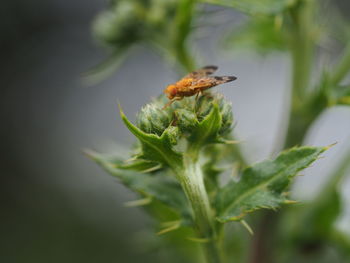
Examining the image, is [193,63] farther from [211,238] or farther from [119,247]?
[119,247]

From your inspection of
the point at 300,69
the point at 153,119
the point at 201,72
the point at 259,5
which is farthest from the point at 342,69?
the point at 153,119

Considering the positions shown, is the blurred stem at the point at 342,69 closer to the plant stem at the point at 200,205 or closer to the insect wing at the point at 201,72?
the insect wing at the point at 201,72

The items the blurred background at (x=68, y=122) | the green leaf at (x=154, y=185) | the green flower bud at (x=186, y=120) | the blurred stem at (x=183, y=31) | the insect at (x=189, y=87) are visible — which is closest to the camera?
the green flower bud at (x=186, y=120)

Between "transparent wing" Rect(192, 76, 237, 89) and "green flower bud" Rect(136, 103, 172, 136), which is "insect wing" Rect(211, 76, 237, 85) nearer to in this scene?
"transparent wing" Rect(192, 76, 237, 89)

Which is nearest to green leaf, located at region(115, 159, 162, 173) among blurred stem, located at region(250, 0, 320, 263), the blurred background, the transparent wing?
the transparent wing

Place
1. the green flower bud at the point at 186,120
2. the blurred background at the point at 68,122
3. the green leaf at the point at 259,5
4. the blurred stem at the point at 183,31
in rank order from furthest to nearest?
1. the blurred background at the point at 68,122
2. the blurred stem at the point at 183,31
3. the green leaf at the point at 259,5
4. the green flower bud at the point at 186,120

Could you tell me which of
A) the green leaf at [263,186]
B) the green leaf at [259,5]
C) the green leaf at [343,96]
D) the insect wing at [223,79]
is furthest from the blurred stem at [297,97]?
the insect wing at [223,79]

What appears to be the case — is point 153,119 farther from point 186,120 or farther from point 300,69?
point 300,69
